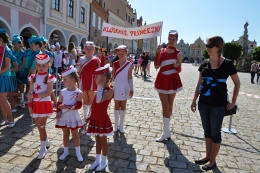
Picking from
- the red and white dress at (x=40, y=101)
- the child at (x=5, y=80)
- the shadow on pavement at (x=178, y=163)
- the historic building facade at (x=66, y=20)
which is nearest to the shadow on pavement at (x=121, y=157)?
the shadow on pavement at (x=178, y=163)

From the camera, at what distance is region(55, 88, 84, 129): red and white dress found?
3559mm

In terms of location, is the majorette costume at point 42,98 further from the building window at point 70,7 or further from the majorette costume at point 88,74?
the building window at point 70,7

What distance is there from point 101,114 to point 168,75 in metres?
1.79

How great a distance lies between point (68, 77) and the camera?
3.54 m

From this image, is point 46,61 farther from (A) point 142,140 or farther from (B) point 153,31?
(B) point 153,31

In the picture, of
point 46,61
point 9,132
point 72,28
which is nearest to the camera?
point 46,61

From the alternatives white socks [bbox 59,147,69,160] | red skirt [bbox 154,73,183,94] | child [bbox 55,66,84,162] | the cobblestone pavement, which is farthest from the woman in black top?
white socks [bbox 59,147,69,160]

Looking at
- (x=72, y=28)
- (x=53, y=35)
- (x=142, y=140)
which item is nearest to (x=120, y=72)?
(x=142, y=140)

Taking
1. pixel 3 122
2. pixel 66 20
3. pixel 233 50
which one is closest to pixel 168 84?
pixel 3 122

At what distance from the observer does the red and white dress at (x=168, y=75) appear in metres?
4.57

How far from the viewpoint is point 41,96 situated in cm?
370

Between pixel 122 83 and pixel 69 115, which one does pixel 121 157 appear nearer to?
pixel 69 115

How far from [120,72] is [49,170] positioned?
232 cm

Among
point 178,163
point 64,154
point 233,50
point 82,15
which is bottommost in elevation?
point 178,163
